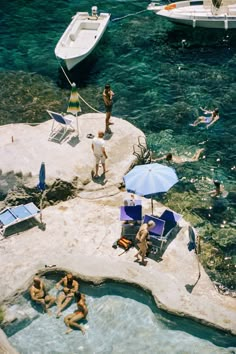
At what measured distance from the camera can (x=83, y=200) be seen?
20672 millimetres

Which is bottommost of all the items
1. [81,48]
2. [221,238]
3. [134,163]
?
[221,238]

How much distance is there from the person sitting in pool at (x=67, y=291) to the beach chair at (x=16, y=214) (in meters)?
3.62

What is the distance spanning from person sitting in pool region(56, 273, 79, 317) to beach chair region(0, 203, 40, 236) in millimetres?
3619

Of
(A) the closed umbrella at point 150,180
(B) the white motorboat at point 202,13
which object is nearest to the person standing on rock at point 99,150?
(A) the closed umbrella at point 150,180

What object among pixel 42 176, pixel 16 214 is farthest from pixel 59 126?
pixel 16 214

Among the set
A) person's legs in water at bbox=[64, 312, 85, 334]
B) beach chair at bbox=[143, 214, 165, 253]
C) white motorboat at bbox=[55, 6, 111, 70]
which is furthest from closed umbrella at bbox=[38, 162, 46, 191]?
white motorboat at bbox=[55, 6, 111, 70]

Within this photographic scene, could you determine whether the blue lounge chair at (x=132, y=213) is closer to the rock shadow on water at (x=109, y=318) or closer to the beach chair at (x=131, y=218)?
the beach chair at (x=131, y=218)

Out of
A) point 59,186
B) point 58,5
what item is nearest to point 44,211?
point 59,186

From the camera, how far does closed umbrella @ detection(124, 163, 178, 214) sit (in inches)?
730

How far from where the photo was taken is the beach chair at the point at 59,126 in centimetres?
2287

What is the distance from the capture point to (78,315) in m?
16.0

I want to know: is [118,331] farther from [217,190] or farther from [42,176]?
[217,190]

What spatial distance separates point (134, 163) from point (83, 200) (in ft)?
9.97

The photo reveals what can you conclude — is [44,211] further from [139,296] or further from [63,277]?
[139,296]
